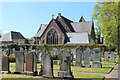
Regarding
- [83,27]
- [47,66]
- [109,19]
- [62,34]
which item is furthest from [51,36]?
[47,66]

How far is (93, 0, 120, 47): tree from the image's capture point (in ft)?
69.0

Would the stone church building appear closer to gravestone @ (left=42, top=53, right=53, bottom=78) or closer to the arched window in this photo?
the arched window

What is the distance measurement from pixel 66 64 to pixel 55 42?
32643mm

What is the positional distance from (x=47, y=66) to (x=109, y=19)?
16.5m

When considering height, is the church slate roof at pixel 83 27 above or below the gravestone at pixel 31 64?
above

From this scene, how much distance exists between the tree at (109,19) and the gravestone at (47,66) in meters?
14.3

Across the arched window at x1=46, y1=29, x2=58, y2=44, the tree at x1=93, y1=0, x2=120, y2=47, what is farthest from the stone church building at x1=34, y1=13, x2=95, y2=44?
the tree at x1=93, y1=0, x2=120, y2=47

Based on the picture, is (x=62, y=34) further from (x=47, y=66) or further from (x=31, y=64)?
(x=47, y=66)

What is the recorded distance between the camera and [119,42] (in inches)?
872

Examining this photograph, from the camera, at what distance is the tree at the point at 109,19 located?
21031 millimetres

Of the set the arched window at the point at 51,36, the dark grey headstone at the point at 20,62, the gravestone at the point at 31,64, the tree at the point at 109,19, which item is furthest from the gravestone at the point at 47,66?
the arched window at the point at 51,36

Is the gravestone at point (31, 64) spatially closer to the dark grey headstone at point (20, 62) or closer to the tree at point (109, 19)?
the dark grey headstone at point (20, 62)

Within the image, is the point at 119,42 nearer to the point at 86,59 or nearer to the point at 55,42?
the point at 86,59

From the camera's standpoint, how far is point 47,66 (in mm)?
8820
